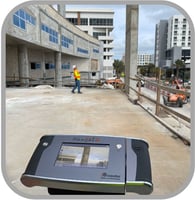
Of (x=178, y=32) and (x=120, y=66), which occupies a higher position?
(x=120, y=66)

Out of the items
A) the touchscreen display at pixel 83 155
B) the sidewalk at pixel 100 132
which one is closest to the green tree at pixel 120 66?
the sidewalk at pixel 100 132

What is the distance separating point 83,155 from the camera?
32.3 inches

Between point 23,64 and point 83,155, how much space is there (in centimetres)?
877

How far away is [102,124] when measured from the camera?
8.16 ft

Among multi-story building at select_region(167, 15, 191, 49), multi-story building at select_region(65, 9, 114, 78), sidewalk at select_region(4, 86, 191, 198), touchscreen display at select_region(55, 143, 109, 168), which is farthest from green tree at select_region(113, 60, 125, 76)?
touchscreen display at select_region(55, 143, 109, 168)

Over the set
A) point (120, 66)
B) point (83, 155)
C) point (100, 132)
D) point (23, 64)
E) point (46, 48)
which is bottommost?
point (100, 132)

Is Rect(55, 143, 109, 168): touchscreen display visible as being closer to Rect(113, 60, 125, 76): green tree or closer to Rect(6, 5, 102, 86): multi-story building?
Rect(6, 5, 102, 86): multi-story building

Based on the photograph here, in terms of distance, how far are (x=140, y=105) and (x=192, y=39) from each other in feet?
10.1

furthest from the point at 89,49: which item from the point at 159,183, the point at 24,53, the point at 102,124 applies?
the point at 159,183

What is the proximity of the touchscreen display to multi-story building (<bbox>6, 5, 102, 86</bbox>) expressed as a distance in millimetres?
2387

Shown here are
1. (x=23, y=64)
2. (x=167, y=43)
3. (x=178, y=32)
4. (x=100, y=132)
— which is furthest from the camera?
(x=23, y=64)

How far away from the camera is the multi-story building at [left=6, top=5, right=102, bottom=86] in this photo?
24.5 feet

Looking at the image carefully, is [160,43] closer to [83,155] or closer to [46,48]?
[83,155]

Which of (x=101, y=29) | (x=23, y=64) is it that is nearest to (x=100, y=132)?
(x=23, y=64)
